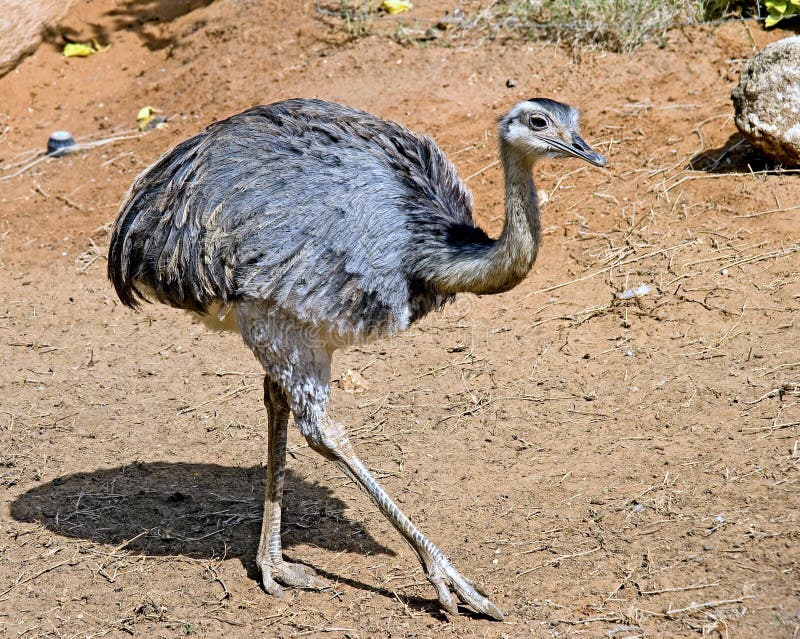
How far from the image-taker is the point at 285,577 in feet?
17.2

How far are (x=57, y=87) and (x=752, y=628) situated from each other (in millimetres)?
9506

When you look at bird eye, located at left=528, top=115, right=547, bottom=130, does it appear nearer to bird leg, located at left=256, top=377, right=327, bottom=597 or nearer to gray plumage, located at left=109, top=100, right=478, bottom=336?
gray plumage, located at left=109, top=100, right=478, bottom=336

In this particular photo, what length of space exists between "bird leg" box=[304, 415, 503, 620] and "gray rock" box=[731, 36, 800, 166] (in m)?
4.02

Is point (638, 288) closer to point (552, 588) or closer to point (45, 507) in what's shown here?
point (552, 588)

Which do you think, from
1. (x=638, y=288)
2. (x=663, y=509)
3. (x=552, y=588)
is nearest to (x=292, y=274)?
(x=552, y=588)

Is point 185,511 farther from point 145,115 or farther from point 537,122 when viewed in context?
point 145,115

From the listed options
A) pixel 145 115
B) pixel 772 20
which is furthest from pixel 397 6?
pixel 772 20

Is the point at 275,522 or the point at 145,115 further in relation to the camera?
the point at 145,115

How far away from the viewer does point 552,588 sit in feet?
15.7

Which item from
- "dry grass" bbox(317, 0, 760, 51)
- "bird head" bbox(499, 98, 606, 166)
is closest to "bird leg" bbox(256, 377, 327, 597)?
"bird head" bbox(499, 98, 606, 166)

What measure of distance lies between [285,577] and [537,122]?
2543mm

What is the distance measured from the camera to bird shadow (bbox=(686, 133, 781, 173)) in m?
7.68

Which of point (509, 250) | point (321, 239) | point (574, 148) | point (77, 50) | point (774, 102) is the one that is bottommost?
point (77, 50)

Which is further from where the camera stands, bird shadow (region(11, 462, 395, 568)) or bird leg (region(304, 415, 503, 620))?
bird shadow (region(11, 462, 395, 568))
